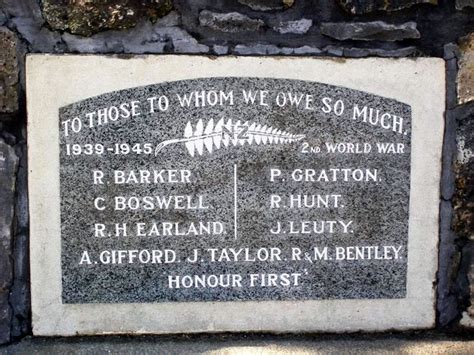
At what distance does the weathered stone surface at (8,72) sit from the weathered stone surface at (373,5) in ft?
3.39

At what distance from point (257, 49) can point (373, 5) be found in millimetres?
393

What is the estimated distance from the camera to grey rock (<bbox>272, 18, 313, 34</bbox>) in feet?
6.59

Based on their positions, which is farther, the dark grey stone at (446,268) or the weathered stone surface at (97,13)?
the dark grey stone at (446,268)

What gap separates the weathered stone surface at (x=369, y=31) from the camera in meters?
2.01

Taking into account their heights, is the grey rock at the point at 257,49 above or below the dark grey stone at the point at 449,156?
above

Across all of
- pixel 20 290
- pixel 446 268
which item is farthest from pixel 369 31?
pixel 20 290

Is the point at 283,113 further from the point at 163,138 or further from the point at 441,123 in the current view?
the point at 441,123

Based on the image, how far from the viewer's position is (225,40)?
200cm

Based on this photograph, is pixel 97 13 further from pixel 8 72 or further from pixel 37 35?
pixel 8 72

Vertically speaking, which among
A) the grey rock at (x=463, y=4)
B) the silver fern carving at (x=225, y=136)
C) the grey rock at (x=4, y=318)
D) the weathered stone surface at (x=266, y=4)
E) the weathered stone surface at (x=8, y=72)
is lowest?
the grey rock at (x=4, y=318)

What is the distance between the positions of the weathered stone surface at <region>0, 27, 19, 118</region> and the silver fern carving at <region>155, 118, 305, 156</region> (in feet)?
1.55

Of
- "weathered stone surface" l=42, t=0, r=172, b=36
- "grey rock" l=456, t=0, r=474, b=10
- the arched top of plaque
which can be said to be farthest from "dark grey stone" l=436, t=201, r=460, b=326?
"weathered stone surface" l=42, t=0, r=172, b=36

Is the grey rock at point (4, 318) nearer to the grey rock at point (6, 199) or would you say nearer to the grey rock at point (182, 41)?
the grey rock at point (6, 199)

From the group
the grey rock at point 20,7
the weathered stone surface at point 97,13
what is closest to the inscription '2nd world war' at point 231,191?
the weathered stone surface at point 97,13
